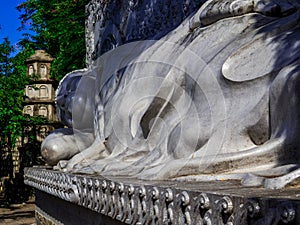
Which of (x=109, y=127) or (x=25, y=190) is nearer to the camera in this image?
(x=109, y=127)

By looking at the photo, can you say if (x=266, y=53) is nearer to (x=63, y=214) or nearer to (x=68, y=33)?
(x=63, y=214)

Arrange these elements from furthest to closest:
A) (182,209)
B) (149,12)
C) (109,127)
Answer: (149,12) < (109,127) < (182,209)

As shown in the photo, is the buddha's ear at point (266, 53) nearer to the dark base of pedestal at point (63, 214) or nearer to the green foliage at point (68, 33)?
the dark base of pedestal at point (63, 214)

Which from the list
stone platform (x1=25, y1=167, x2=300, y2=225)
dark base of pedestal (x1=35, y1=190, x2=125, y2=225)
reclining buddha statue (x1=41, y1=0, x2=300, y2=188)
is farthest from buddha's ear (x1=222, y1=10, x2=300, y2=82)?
dark base of pedestal (x1=35, y1=190, x2=125, y2=225)

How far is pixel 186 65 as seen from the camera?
319 cm

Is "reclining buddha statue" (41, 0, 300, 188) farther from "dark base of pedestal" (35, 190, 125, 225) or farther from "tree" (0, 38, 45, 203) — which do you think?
"tree" (0, 38, 45, 203)

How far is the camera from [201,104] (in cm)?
287

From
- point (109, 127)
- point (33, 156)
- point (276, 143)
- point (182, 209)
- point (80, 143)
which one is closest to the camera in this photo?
point (182, 209)

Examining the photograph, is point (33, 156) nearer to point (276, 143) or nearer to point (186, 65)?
point (186, 65)

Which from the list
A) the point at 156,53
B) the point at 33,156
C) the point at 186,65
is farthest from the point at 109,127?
the point at 33,156

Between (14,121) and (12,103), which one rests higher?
(12,103)

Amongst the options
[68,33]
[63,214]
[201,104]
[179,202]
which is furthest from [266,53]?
[68,33]

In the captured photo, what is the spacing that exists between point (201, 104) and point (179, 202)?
3.85 feet

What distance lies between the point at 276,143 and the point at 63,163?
2.48 m
